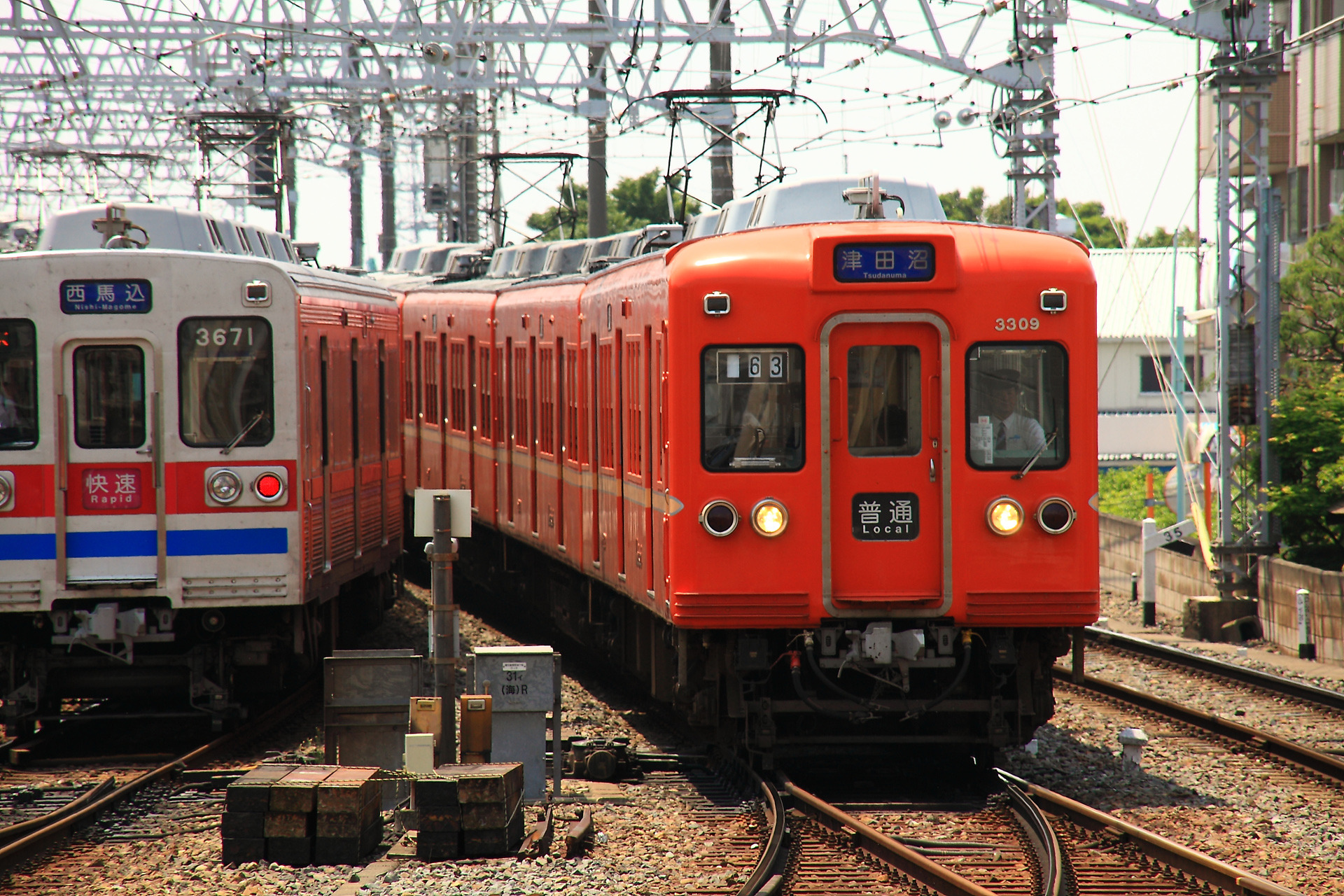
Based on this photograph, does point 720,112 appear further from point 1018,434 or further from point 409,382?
point 1018,434

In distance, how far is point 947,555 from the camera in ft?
27.7

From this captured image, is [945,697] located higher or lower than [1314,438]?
lower

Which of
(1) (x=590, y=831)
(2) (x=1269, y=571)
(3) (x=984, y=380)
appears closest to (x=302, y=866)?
(1) (x=590, y=831)

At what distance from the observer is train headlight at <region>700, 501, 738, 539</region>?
8391mm

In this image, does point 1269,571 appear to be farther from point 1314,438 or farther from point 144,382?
point 144,382

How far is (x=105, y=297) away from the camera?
9.90 m

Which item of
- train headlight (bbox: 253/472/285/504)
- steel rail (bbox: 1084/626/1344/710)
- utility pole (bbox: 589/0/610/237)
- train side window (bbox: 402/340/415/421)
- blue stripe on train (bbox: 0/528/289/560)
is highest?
utility pole (bbox: 589/0/610/237)

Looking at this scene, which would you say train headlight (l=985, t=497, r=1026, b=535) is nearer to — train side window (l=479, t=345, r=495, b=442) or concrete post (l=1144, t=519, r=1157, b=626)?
train side window (l=479, t=345, r=495, b=442)

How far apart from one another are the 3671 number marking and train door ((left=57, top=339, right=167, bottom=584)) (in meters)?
4.97

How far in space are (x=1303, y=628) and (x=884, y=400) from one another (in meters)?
7.30

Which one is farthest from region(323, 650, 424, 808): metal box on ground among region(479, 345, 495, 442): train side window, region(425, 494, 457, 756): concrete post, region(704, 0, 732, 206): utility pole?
region(704, 0, 732, 206): utility pole

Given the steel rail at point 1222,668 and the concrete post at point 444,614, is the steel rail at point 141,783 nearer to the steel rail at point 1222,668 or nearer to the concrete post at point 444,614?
the concrete post at point 444,614

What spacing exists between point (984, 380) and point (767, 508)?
1.29 meters

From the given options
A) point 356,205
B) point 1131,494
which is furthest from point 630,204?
point 1131,494
